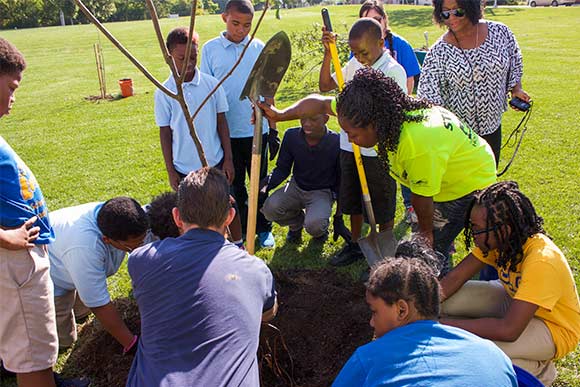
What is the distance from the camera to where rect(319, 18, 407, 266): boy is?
11.2 feet

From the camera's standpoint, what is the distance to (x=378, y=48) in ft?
11.4

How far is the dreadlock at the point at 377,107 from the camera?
240 cm

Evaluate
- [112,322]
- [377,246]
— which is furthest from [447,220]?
[112,322]

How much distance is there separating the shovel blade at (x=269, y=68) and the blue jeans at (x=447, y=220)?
1.21 meters

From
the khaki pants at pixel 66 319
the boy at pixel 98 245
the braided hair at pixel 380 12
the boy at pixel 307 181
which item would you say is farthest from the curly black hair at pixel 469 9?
the khaki pants at pixel 66 319

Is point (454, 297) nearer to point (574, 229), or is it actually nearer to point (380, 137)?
point (380, 137)

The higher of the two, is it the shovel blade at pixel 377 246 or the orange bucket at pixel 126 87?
the orange bucket at pixel 126 87

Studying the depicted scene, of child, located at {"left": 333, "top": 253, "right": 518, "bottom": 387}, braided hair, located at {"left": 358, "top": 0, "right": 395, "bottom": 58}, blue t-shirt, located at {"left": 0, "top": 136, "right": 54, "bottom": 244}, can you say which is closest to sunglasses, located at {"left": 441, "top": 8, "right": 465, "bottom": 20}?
braided hair, located at {"left": 358, "top": 0, "right": 395, "bottom": 58}

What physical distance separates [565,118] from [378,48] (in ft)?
18.9

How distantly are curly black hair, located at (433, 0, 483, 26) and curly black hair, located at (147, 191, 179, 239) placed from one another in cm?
216

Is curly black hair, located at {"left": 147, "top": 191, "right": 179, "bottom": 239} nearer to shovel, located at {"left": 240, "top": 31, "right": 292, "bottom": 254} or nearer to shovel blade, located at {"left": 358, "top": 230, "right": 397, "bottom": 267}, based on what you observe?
shovel, located at {"left": 240, "top": 31, "right": 292, "bottom": 254}

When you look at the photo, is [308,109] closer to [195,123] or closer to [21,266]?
[195,123]

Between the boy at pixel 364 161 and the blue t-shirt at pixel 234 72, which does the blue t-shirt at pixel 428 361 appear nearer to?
the boy at pixel 364 161

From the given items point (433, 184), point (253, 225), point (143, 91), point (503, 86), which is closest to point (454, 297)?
point (433, 184)
